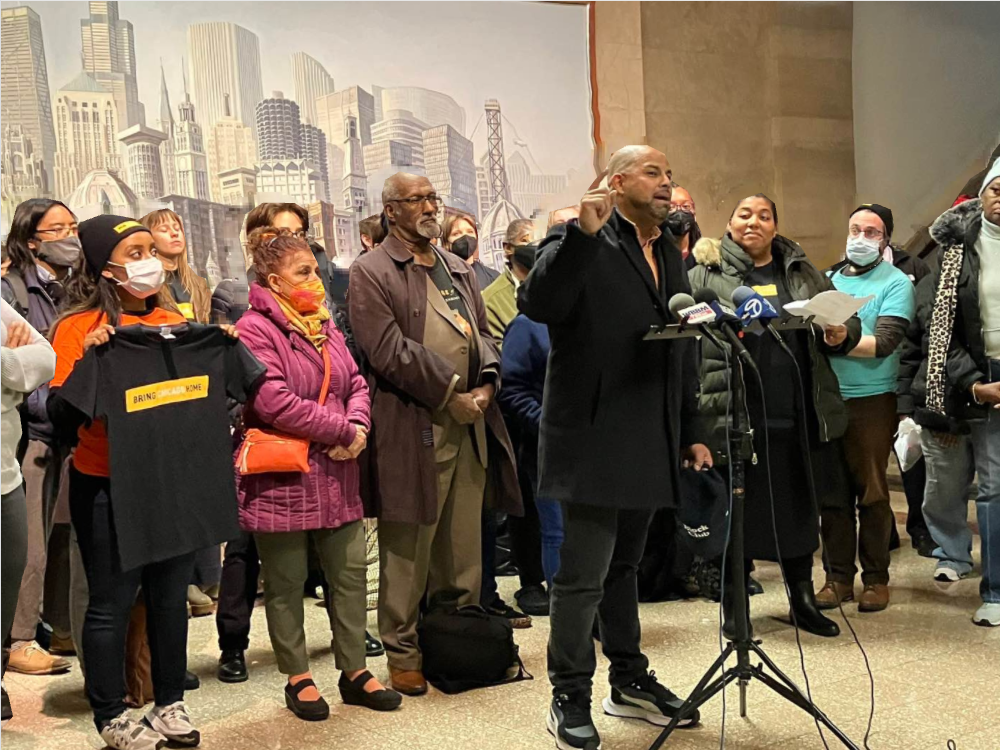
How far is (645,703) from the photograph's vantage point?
11.6ft

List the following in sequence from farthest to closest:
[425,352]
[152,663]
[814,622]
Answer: [814,622] → [425,352] → [152,663]

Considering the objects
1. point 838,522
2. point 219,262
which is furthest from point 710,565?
point 219,262

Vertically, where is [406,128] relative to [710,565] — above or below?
above

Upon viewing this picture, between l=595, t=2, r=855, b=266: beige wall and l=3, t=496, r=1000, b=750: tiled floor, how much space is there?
4616 millimetres

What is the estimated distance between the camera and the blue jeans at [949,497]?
4.96 metres

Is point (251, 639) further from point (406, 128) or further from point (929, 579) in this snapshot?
point (406, 128)

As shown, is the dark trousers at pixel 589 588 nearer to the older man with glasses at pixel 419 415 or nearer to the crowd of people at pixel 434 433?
Result: the crowd of people at pixel 434 433

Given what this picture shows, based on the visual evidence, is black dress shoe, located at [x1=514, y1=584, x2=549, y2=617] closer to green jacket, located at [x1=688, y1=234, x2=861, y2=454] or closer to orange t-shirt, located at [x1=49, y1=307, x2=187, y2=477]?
green jacket, located at [x1=688, y1=234, x2=861, y2=454]

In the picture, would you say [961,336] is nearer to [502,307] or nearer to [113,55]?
[502,307]

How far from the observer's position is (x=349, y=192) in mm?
7418

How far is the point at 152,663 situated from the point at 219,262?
391cm

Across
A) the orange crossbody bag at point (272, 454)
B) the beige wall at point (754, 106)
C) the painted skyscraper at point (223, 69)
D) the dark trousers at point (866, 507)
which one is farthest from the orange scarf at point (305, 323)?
the beige wall at point (754, 106)

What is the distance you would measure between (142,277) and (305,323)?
59cm

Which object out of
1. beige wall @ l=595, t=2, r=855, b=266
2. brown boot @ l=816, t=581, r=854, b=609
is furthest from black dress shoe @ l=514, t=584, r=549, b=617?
beige wall @ l=595, t=2, r=855, b=266
